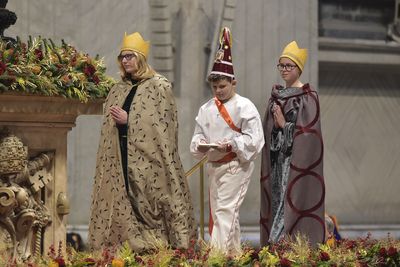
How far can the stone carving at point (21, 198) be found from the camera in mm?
9391

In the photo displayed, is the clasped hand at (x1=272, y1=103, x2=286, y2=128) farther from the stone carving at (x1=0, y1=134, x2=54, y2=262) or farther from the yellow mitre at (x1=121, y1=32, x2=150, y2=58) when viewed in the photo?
the stone carving at (x1=0, y1=134, x2=54, y2=262)

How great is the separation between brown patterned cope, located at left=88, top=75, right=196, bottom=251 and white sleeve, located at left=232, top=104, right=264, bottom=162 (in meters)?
0.65

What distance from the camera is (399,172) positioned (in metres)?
19.1

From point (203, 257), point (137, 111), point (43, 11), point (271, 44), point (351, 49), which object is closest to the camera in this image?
point (203, 257)

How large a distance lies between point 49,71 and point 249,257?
6.03 feet

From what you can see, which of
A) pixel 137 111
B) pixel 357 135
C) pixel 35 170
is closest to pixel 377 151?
pixel 357 135

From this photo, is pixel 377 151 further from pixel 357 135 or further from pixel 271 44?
pixel 271 44

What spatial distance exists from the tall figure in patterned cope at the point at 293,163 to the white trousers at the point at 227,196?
0.88ft

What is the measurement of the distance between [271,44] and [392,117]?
2.85 meters

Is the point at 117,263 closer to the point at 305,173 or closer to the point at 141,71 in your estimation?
the point at 141,71

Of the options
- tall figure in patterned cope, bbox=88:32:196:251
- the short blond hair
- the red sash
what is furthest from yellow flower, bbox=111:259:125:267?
the red sash

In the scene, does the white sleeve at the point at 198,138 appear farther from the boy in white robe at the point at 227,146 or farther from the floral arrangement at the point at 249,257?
the floral arrangement at the point at 249,257

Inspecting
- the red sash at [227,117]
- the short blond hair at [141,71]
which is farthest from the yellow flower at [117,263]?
the red sash at [227,117]

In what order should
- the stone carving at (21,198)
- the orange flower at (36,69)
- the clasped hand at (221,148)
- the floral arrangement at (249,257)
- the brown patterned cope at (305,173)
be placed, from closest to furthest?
the floral arrangement at (249,257), the stone carving at (21,198), the orange flower at (36,69), the clasped hand at (221,148), the brown patterned cope at (305,173)
